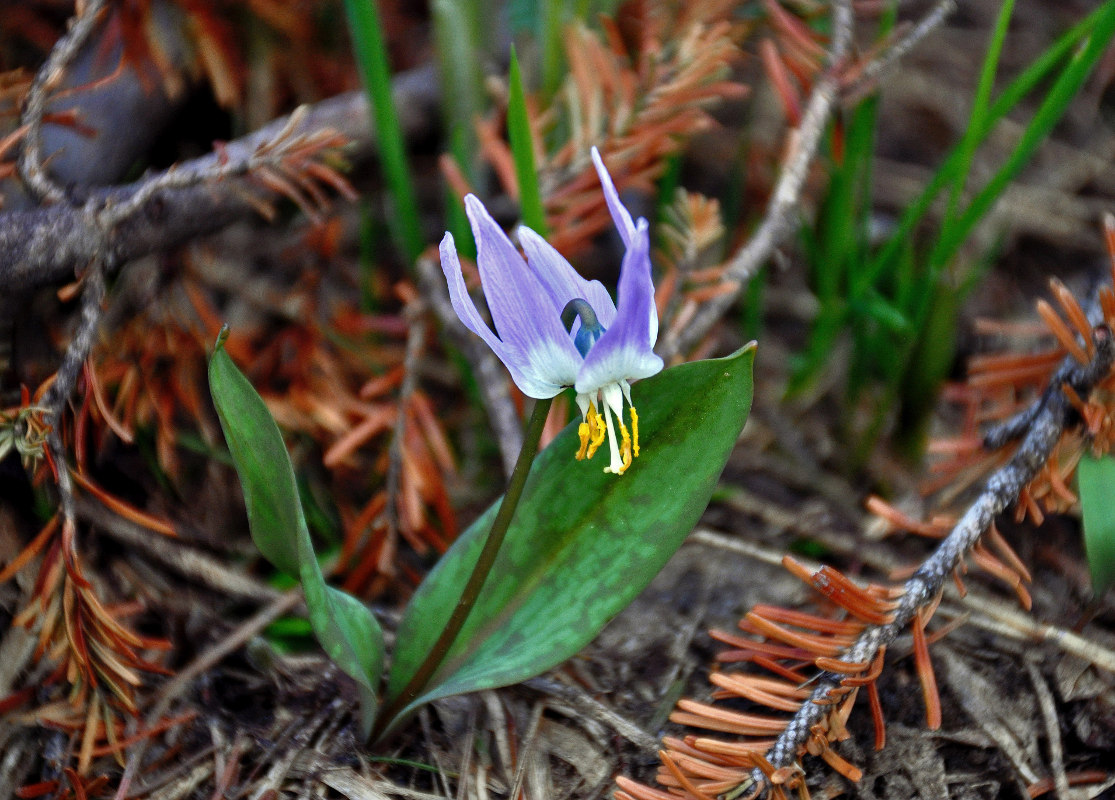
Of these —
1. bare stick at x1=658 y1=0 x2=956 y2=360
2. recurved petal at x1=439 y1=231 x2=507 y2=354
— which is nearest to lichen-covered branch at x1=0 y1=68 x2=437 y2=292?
recurved petal at x1=439 y1=231 x2=507 y2=354

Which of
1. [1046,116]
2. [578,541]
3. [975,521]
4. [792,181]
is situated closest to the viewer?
[578,541]

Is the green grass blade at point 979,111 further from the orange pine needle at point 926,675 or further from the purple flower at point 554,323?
the purple flower at point 554,323

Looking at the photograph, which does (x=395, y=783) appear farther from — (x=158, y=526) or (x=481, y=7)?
(x=481, y=7)

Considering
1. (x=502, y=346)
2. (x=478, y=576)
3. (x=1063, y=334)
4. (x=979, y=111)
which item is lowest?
(x=1063, y=334)

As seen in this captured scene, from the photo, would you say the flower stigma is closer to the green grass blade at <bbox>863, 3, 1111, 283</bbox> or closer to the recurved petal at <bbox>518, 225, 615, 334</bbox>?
the recurved petal at <bbox>518, 225, 615, 334</bbox>

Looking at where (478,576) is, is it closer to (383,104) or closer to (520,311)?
(520,311)

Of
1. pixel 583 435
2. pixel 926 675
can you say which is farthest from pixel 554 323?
pixel 926 675
